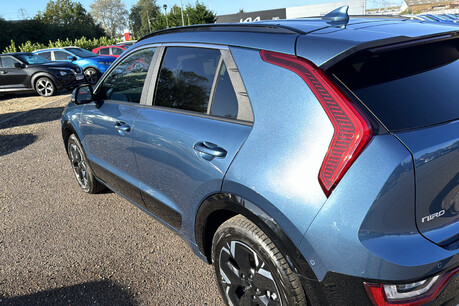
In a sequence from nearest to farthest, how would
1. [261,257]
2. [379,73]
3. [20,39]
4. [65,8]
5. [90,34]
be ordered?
[379,73]
[261,257]
[20,39]
[90,34]
[65,8]

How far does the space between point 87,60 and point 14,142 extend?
10.2 meters

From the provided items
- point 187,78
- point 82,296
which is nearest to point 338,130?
point 187,78

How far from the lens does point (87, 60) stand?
1656 cm

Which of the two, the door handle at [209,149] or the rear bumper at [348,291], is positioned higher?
the door handle at [209,149]

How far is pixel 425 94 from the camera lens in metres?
1.73

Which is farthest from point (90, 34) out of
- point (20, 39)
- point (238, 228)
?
point (238, 228)

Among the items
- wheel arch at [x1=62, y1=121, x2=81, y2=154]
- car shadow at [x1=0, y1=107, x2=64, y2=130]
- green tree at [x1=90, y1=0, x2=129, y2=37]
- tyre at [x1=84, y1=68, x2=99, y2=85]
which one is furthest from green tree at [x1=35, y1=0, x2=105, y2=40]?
wheel arch at [x1=62, y1=121, x2=81, y2=154]

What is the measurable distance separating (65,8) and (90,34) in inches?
944

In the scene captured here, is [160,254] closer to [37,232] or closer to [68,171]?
[37,232]

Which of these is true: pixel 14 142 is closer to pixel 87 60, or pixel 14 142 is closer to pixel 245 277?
pixel 245 277

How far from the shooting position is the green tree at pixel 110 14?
111 metres

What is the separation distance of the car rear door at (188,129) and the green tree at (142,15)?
116 metres

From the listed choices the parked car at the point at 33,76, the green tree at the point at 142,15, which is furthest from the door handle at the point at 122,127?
the green tree at the point at 142,15

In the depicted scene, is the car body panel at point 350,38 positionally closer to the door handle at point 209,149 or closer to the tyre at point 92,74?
the door handle at point 209,149
